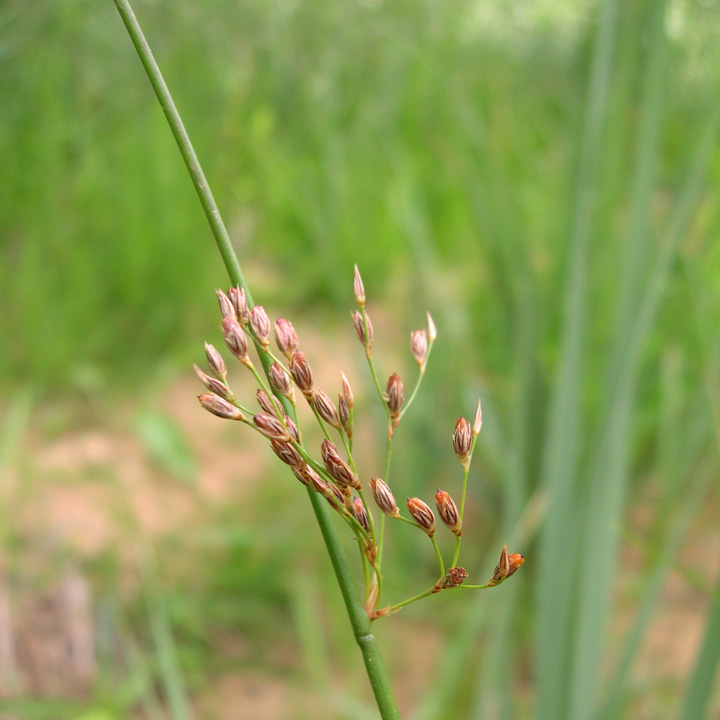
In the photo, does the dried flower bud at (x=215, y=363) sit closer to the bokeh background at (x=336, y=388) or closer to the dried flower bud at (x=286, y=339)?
the dried flower bud at (x=286, y=339)

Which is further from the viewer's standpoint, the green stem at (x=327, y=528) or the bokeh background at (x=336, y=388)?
the bokeh background at (x=336, y=388)

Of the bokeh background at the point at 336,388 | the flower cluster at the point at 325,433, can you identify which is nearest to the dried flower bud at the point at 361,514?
the flower cluster at the point at 325,433

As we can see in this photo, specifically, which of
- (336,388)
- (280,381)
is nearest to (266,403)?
(280,381)

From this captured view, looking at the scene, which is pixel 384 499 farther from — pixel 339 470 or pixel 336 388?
pixel 336 388

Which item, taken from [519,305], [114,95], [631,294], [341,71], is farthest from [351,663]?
[341,71]

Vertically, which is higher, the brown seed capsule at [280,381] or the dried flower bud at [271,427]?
the brown seed capsule at [280,381]

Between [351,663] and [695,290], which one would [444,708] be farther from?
[695,290]

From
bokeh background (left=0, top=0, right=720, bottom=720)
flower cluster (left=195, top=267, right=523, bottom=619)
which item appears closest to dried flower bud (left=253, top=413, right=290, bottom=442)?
flower cluster (left=195, top=267, right=523, bottom=619)
